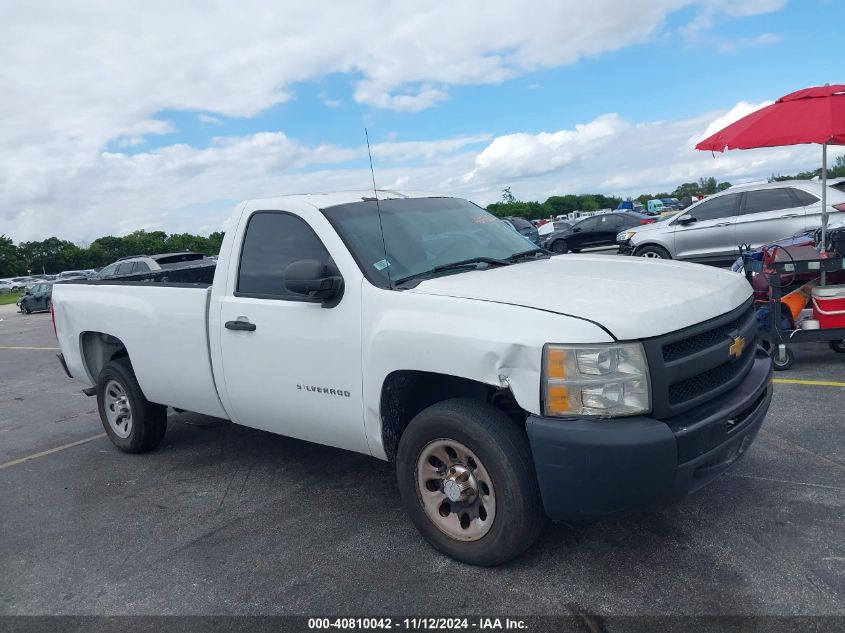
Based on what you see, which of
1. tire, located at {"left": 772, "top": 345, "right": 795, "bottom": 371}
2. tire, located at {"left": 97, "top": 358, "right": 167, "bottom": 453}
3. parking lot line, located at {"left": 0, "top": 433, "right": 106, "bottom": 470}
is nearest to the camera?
tire, located at {"left": 97, "top": 358, "right": 167, "bottom": 453}

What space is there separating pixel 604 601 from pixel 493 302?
136 cm

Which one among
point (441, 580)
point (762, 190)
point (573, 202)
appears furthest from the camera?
point (573, 202)

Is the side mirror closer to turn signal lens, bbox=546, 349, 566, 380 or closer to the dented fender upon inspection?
the dented fender

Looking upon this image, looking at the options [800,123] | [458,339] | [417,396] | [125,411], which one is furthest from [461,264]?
[800,123]

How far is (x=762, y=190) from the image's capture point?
42.0 feet

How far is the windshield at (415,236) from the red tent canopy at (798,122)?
149 inches

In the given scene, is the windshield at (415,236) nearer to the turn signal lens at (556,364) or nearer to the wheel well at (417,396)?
the wheel well at (417,396)

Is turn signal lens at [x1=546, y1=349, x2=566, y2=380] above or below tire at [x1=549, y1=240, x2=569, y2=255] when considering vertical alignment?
above

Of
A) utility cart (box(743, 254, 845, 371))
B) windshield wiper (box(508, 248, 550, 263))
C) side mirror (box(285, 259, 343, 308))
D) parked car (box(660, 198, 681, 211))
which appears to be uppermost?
side mirror (box(285, 259, 343, 308))

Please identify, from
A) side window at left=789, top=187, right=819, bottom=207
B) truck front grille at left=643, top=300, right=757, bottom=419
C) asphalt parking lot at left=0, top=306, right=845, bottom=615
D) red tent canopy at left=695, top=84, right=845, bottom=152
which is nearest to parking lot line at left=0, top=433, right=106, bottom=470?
asphalt parking lot at left=0, top=306, right=845, bottom=615

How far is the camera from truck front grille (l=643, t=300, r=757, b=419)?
115 inches

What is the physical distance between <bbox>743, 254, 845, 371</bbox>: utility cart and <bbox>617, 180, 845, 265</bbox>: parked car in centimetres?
638

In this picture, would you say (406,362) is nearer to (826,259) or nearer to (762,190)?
(826,259)

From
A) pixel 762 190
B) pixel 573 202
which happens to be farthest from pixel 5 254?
pixel 762 190
